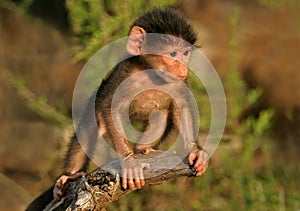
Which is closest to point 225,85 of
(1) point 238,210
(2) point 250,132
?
(2) point 250,132

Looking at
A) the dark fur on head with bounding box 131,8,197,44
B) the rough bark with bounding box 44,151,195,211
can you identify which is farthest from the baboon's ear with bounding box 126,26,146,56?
the rough bark with bounding box 44,151,195,211

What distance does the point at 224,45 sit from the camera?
10.0 m

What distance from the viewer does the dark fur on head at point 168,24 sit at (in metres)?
4.17

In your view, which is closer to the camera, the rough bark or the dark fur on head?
the rough bark

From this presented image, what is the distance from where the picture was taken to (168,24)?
418 centimetres

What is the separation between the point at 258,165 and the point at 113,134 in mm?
5618

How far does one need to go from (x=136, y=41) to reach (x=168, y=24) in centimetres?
22

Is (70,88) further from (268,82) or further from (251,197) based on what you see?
(251,197)

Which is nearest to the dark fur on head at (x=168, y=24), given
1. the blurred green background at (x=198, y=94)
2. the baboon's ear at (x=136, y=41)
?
the baboon's ear at (x=136, y=41)

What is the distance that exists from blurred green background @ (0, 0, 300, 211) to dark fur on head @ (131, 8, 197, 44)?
7.56 feet

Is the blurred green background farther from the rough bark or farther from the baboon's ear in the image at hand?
the rough bark

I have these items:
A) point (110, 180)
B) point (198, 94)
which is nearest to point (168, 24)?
point (110, 180)

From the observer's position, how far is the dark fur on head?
13.7 feet

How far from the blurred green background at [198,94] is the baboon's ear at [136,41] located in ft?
7.28
